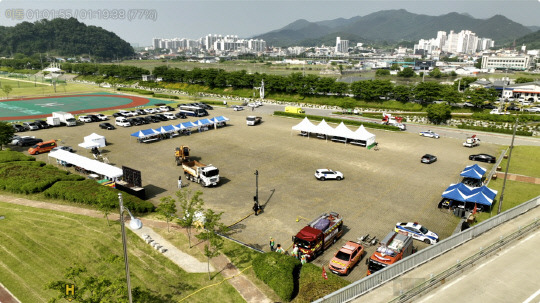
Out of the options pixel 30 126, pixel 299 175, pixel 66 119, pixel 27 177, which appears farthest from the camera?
pixel 66 119

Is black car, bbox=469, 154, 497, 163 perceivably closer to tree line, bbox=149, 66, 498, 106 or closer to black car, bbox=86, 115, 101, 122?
tree line, bbox=149, 66, 498, 106

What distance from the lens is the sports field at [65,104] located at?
6712cm

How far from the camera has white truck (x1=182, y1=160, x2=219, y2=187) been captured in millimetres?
30516

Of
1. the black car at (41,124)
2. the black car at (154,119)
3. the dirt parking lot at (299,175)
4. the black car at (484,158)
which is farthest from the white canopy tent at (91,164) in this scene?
the black car at (484,158)

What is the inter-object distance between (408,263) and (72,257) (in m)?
19.1

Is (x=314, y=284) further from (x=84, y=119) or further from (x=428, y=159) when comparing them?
(x=84, y=119)

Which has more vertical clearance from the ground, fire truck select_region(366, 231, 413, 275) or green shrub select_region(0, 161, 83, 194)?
green shrub select_region(0, 161, 83, 194)

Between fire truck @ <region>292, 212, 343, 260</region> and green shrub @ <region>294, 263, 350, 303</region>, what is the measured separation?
5.71ft

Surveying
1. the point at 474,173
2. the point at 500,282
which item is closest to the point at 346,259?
the point at 500,282

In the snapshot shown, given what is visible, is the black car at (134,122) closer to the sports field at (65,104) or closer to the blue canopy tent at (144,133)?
the blue canopy tent at (144,133)

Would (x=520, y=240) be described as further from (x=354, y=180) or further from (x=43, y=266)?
(x=43, y=266)

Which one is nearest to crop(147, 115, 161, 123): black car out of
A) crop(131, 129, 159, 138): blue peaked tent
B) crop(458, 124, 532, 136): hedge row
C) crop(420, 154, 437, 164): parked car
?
crop(131, 129, 159, 138): blue peaked tent

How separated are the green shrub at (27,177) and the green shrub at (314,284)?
2398 cm

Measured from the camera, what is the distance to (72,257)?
19.2 metres
